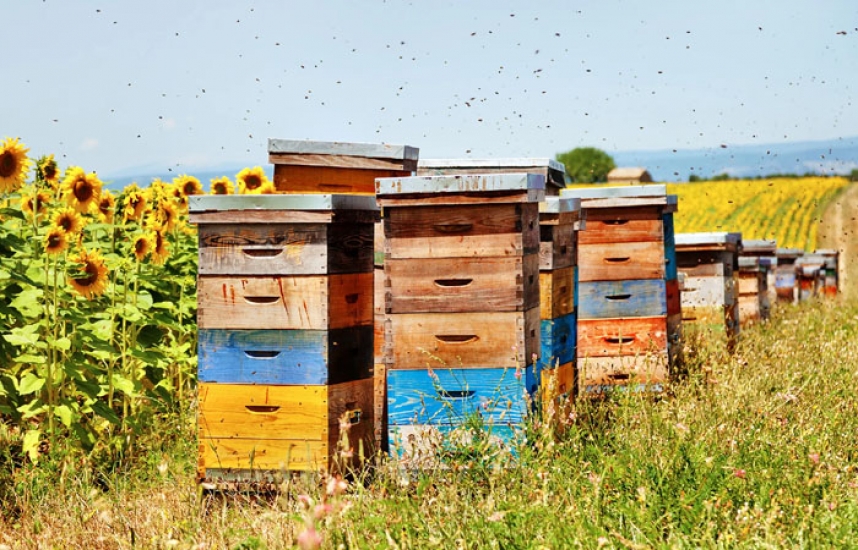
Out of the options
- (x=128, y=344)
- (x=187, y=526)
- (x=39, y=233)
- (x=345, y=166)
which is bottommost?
(x=187, y=526)

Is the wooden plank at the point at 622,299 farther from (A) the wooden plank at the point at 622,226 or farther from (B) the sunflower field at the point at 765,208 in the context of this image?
(B) the sunflower field at the point at 765,208

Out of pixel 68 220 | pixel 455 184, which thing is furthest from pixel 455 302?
pixel 68 220

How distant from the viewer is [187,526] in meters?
4.34

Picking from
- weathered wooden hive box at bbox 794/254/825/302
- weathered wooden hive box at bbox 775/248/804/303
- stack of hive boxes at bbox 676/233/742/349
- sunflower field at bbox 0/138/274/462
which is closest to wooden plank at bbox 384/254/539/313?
sunflower field at bbox 0/138/274/462

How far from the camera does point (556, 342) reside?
19.1 ft

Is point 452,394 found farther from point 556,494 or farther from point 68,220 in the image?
point 68,220

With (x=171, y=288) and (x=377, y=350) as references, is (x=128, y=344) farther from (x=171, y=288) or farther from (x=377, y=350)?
(x=377, y=350)

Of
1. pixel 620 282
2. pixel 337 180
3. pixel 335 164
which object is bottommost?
pixel 620 282

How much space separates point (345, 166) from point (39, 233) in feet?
6.45

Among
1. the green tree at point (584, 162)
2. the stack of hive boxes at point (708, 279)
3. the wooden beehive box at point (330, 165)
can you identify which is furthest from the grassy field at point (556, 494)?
the green tree at point (584, 162)

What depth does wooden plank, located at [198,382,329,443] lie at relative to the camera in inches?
197

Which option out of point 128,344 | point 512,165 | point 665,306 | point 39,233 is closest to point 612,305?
point 665,306

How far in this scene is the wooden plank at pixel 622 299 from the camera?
282 inches

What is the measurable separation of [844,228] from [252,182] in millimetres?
40553
